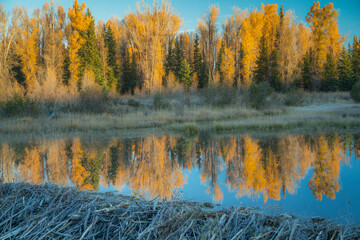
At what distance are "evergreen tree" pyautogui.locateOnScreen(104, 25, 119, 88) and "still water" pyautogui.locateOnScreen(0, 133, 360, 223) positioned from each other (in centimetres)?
2187

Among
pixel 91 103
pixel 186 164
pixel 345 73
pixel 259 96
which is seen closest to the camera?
pixel 186 164

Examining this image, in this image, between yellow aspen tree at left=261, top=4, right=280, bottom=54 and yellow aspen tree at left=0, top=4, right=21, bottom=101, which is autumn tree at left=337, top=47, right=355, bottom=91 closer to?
yellow aspen tree at left=261, top=4, right=280, bottom=54

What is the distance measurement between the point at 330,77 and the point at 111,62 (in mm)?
24586

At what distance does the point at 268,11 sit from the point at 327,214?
35.7 m

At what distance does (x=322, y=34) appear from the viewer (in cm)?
3397

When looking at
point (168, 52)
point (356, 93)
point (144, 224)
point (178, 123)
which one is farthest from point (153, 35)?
point (144, 224)

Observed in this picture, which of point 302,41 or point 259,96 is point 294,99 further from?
point 302,41

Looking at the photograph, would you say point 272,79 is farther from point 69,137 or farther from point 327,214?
point 327,214

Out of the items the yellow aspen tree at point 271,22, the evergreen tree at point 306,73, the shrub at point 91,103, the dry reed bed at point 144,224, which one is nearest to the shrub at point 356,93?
the evergreen tree at point 306,73

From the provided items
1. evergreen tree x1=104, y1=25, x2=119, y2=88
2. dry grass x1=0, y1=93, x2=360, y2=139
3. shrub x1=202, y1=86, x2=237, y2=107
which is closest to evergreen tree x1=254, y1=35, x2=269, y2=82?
shrub x1=202, y1=86, x2=237, y2=107

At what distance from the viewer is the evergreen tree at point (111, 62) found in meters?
30.6

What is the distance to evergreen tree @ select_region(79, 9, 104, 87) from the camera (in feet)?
92.9

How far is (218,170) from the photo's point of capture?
582 cm

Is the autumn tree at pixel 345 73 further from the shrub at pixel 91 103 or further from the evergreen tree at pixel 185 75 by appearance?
the shrub at pixel 91 103
